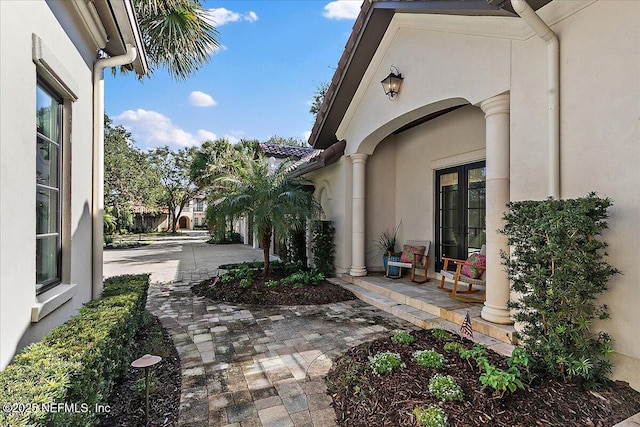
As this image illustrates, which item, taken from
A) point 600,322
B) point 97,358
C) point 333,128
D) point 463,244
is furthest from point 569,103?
point 333,128

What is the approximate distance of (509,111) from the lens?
4168 mm

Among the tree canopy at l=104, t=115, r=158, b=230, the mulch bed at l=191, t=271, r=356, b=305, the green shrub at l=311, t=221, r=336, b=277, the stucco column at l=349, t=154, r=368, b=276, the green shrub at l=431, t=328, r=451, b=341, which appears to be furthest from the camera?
the tree canopy at l=104, t=115, r=158, b=230

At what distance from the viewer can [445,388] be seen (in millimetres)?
2633

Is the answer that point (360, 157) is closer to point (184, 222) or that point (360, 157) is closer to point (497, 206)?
point (497, 206)

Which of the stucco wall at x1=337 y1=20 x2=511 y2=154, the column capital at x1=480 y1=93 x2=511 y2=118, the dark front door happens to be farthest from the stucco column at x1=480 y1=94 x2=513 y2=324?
the dark front door

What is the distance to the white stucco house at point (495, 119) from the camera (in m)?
2.93

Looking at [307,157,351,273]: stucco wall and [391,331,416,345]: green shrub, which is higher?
[307,157,351,273]: stucco wall

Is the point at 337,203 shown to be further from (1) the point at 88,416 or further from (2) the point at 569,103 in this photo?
(1) the point at 88,416

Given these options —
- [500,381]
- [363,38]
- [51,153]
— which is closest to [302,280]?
[500,381]

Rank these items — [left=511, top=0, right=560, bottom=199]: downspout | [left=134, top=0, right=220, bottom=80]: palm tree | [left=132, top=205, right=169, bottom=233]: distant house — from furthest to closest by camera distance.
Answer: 1. [left=132, top=205, right=169, bottom=233]: distant house
2. [left=134, top=0, right=220, bottom=80]: palm tree
3. [left=511, top=0, right=560, bottom=199]: downspout

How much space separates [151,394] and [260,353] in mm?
1301

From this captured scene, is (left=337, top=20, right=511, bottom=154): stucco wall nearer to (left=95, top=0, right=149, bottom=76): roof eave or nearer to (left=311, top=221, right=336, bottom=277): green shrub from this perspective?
(left=311, top=221, right=336, bottom=277): green shrub

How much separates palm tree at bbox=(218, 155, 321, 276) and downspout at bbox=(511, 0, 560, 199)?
509cm

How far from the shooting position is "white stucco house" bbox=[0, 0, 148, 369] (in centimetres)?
215
